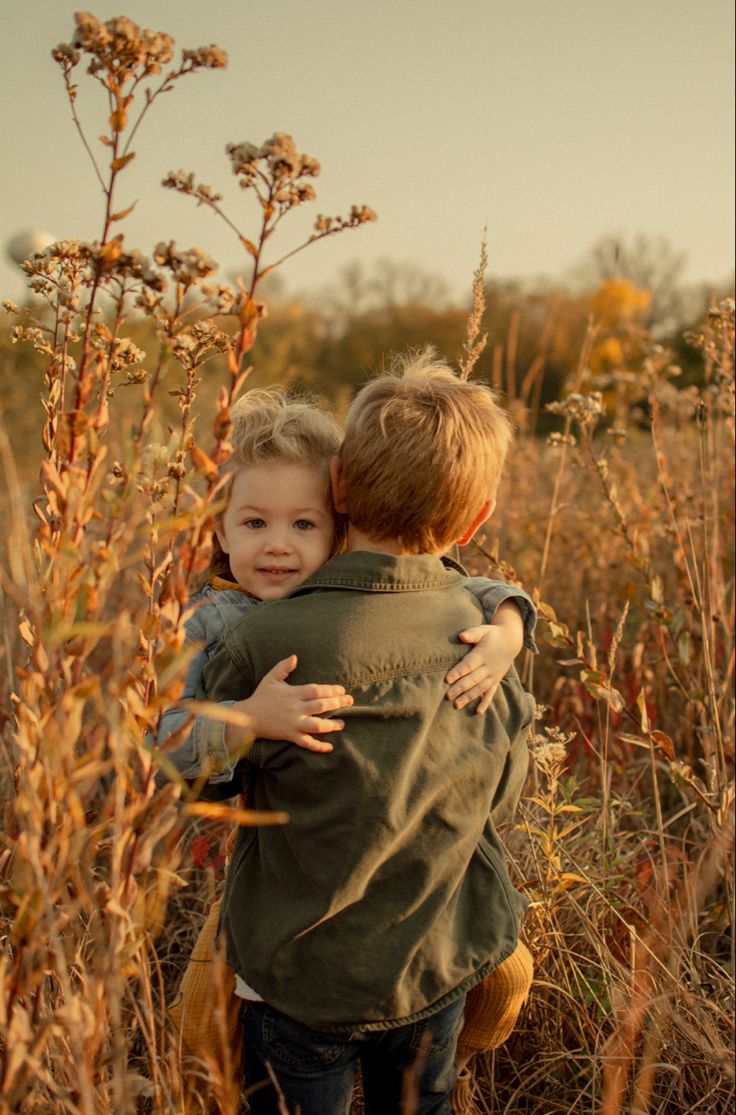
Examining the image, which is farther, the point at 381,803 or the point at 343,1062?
the point at 343,1062

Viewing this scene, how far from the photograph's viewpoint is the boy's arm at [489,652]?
1.72 m

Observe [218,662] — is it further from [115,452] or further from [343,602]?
[115,452]

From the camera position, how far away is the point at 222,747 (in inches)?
63.7

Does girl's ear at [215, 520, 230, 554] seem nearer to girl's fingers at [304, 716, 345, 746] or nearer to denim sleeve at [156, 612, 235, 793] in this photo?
denim sleeve at [156, 612, 235, 793]

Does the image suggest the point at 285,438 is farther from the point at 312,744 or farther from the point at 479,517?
the point at 312,744

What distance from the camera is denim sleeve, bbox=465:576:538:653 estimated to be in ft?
6.52

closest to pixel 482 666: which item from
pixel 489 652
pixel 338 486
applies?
pixel 489 652

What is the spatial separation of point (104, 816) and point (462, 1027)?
1010mm

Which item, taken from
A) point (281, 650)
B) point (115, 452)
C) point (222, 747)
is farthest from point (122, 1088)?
point (115, 452)

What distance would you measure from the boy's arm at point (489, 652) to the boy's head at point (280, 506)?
365 mm

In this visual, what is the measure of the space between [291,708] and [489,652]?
1.32 feet

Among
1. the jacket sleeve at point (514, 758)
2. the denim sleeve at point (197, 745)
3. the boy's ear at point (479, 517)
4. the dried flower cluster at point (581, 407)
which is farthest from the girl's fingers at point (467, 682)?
the dried flower cluster at point (581, 407)

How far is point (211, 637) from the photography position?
192cm

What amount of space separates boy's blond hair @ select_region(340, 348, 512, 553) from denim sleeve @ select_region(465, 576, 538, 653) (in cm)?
22
